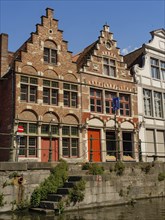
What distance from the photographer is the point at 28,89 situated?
59.5ft

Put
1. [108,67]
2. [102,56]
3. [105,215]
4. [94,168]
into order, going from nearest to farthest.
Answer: [105,215]
[94,168]
[102,56]
[108,67]

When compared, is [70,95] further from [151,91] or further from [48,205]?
[48,205]

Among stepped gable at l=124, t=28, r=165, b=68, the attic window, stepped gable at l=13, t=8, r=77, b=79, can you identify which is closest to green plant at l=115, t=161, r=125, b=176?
stepped gable at l=13, t=8, r=77, b=79

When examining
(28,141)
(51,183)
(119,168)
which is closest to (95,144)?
(28,141)

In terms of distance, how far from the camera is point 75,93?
2027 cm

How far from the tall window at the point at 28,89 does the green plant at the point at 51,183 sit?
19.1ft

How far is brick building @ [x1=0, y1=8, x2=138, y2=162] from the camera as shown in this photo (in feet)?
58.3

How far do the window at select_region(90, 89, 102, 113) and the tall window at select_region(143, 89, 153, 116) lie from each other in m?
4.56

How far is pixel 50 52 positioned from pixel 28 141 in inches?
238

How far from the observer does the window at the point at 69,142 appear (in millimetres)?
19234

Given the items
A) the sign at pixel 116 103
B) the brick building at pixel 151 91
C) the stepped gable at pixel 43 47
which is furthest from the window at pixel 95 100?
the brick building at pixel 151 91

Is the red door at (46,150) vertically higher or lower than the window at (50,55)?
lower

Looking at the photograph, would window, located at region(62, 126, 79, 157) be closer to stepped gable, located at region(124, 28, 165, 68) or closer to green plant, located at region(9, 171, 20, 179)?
green plant, located at region(9, 171, 20, 179)

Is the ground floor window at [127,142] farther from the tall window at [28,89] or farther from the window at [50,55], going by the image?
the tall window at [28,89]
